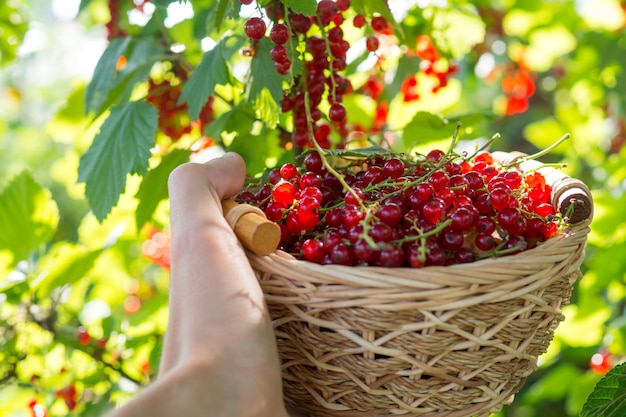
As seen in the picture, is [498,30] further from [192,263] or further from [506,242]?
[192,263]

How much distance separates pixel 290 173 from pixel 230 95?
43 centimetres

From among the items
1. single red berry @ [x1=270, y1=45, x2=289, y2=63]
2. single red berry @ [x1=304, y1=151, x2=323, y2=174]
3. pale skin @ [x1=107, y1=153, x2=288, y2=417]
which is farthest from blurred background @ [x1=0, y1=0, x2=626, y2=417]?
pale skin @ [x1=107, y1=153, x2=288, y2=417]

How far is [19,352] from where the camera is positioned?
4.10ft

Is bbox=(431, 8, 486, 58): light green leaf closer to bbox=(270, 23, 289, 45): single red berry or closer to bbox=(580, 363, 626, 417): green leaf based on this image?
bbox=(270, 23, 289, 45): single red berry

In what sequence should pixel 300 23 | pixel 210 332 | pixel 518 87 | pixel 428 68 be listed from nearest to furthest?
pixel 210 332 < pixel 300 23 < pixel 428 68 < pixel 518 87

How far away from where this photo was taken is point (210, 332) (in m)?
0.55

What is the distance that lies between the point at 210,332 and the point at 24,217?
2.84 ft

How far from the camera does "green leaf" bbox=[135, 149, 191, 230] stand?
1.07m

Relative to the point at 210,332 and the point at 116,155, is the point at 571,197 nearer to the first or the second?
the point at 210,332

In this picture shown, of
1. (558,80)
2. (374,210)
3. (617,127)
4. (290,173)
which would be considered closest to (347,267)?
(374,210)

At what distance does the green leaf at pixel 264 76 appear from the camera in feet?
2.94

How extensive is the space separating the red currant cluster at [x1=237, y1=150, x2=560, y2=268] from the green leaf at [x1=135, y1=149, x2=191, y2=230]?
0.27 m

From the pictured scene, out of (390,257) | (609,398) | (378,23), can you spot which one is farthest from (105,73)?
(609,398)

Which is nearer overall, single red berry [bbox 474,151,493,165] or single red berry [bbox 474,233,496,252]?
single red berry [bbox 474,233,496,252]
